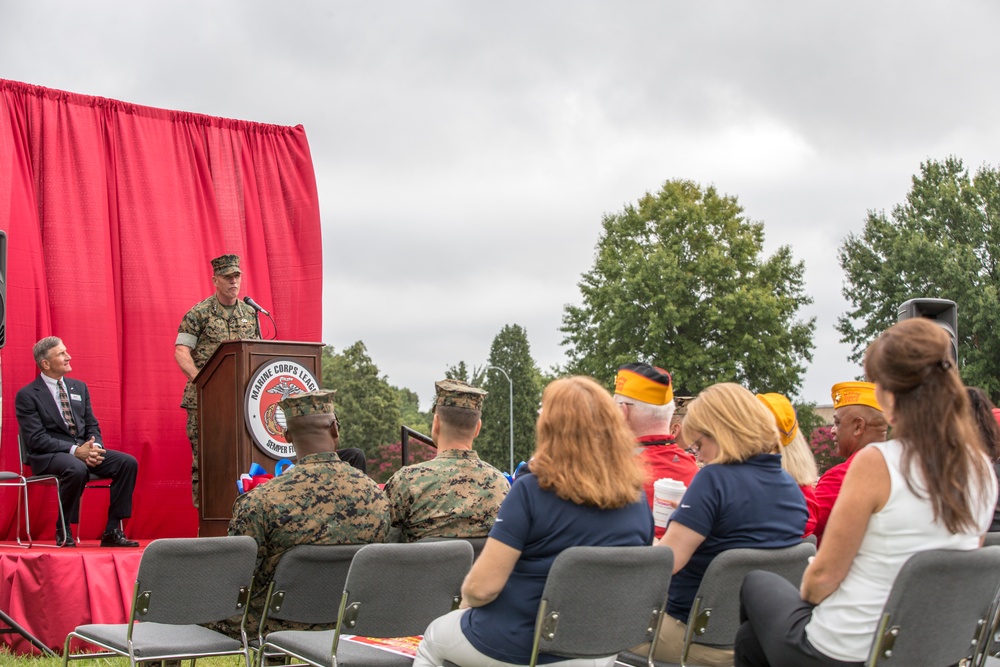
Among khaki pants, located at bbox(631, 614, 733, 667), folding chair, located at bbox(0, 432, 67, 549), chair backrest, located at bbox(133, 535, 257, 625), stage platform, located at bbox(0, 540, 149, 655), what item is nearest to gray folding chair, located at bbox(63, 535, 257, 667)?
chair backrest, located at bbox(133, 535, 257, 625)

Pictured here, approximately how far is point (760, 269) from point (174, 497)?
22001mm

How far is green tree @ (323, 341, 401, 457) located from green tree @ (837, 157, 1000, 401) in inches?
763

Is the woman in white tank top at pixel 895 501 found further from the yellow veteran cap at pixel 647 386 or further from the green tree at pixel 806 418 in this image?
the green tree at pixel 806 418

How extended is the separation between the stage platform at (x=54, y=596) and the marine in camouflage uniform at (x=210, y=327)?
140 cm

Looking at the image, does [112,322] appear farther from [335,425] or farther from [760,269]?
[760,269]

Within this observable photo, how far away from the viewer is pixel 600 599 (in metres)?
2.87

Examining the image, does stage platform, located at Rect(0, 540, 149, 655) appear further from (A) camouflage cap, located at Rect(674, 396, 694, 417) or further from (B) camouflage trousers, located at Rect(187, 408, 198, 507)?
(A) camouflage cap, located at Rect(674, 396, 694, 417)

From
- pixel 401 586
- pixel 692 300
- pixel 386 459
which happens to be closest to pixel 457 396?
pixel 401 586

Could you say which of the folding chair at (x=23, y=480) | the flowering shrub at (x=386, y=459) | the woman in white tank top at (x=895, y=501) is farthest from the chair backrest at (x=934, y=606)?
the flowering shrub at (x=386, y=459)

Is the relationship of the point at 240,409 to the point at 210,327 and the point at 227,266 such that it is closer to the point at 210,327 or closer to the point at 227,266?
the point at 210,327

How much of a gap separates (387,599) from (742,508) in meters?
1.10

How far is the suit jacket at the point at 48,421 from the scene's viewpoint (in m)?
6.72

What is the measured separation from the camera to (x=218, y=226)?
8.74 m

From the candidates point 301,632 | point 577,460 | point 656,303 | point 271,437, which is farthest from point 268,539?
point 656,303
